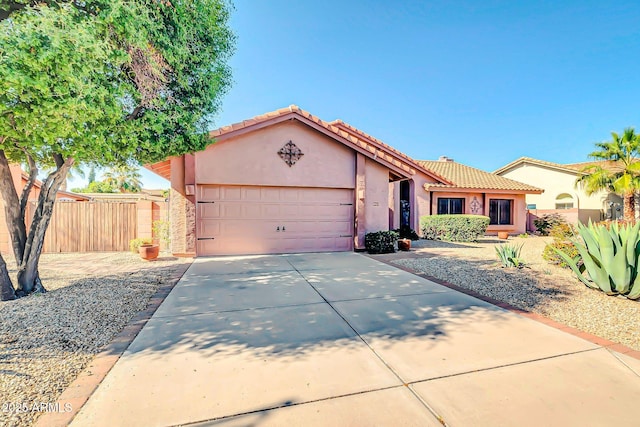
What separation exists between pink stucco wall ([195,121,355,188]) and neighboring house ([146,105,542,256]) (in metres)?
0.03

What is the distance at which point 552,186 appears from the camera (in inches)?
→ 910

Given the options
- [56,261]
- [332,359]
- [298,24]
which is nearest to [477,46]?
[298,24]

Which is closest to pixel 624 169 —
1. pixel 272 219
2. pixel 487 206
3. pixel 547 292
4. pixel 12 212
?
pixel 487 206

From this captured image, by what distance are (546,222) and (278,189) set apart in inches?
762

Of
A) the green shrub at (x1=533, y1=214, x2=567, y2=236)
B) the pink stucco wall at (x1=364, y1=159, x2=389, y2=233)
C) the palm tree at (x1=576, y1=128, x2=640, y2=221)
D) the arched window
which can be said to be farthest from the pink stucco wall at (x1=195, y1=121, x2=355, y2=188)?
the arched window

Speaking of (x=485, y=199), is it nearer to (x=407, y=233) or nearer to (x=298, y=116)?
(x=407, y=233)

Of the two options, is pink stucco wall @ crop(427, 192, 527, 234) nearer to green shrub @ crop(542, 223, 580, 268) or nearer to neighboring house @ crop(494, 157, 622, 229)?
neighboring house @ crop(494, 157, 622, 229)

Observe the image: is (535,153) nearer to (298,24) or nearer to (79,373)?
(298,24)

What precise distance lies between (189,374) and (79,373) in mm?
1119

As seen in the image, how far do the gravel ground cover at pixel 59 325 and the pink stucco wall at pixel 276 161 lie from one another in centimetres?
372

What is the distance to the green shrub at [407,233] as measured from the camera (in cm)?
1543

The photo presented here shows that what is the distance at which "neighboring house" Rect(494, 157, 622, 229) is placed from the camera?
20547 mm

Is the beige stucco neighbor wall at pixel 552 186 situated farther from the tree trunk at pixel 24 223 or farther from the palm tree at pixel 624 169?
the tree trunk at pixel 24 223

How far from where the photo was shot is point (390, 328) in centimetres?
390
